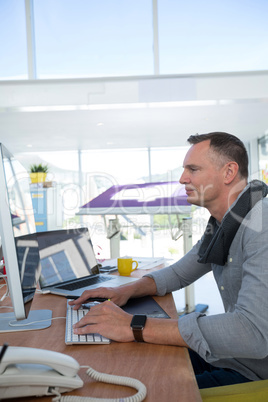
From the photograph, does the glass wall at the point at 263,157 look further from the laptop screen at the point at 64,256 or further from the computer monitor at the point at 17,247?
the computer monitor at the point at 17,247

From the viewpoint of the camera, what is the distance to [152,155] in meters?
8.32

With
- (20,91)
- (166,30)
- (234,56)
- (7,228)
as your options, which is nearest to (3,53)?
(20,91)

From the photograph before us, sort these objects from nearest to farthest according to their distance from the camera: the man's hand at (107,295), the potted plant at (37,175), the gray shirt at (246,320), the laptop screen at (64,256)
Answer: the gray shirt at (246,320) < the man's hand at (107,295) < the laptop screen at (64,256) < the potted plant at (37,175)

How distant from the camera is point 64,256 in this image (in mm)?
1574

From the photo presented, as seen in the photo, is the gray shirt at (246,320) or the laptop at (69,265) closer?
the gray shirt at (246,320)

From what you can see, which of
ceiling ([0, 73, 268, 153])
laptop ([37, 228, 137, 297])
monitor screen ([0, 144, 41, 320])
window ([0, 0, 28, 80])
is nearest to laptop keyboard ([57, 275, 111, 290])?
laptop ([37, 228, 137, 297])

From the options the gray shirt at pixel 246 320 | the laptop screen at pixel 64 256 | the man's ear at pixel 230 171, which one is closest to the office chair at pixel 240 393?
the gray shirt at pixel 246 320

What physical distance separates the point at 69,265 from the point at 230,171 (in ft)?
2.66

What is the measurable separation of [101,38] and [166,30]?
2.66ft

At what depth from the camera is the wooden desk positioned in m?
0.65

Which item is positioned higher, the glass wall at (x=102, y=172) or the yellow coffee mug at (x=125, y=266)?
the glass wall at (x=102, y=172)

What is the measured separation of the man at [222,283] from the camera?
0.84 metres

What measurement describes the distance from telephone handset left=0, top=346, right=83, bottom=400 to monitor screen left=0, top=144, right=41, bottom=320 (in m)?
0.26

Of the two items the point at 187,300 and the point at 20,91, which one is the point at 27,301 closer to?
the point at 187,300
